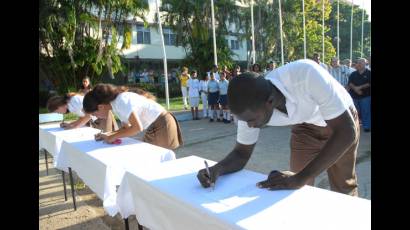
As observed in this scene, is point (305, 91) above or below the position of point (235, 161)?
above

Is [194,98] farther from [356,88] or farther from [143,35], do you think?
[143,35]

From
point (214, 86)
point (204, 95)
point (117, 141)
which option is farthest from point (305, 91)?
point (204, 95)

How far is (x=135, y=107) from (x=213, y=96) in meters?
7.76

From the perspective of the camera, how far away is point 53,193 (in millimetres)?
4609

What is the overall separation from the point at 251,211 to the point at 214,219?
15cm

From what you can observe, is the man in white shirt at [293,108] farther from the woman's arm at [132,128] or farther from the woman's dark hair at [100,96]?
the woman's dark hair at [100,96]

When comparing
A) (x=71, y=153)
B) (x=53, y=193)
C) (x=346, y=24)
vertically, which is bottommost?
(x=53, y=193)

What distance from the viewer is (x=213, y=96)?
427 inches

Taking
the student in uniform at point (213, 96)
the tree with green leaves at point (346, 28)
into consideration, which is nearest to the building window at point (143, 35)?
the student in uniform at point (213, 96)

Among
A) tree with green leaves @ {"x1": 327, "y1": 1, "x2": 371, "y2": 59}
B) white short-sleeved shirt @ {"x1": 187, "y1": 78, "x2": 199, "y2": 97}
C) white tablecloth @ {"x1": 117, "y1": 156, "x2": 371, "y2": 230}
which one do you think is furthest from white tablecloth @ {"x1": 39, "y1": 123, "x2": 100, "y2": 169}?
tree with green leaves @ {"x1": 327, "y1": 1, "x2": 371, "y2": 59}

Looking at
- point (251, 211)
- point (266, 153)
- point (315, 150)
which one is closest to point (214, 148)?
point (266, 153)

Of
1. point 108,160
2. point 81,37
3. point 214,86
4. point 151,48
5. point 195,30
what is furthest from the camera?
point 151,48

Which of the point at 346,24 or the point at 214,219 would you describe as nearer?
the point at 214,219

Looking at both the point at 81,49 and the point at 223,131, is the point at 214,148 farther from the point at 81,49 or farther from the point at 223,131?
the point at 81,49
